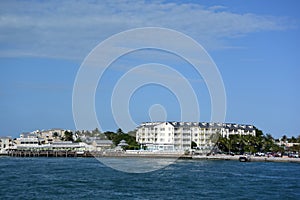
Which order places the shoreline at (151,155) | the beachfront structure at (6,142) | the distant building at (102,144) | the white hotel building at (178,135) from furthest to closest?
the beachfront structure at (6,142), the distant building at (102,144), the white hotel building at (178,135), the shoreline at (151,155)

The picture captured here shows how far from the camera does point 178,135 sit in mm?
62406

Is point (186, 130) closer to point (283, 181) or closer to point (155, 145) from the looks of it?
point (155, 145)

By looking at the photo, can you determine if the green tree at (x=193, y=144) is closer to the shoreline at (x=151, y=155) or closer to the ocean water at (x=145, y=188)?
the shoreline at (x=151, y=155)

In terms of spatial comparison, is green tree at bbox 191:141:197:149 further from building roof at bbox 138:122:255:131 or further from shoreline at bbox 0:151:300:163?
shoreline at bbox 0:151:300:163

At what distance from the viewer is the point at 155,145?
61.0 meters

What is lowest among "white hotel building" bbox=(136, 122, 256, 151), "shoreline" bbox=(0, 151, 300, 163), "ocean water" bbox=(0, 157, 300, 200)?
"ocean water" bbox=(0, 157, 300, 200)

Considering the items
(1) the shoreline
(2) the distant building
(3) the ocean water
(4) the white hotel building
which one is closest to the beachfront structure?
(1) the shoreline

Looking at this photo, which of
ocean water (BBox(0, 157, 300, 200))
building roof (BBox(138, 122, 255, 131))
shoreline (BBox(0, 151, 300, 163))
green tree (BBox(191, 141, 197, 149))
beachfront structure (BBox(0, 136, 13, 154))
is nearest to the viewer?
ocean water (BBox(0, 157, 300, 200))

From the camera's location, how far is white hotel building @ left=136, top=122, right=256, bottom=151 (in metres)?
61.7

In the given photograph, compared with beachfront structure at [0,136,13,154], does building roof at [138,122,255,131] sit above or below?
above

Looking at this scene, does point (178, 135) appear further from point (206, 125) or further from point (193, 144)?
point (206, 125)

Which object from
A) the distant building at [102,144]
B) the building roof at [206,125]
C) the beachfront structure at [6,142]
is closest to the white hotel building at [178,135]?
the building roof at [206,125]

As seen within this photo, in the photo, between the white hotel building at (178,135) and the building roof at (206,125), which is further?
the building roof at (206,125)

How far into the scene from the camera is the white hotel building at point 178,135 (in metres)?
61.7
